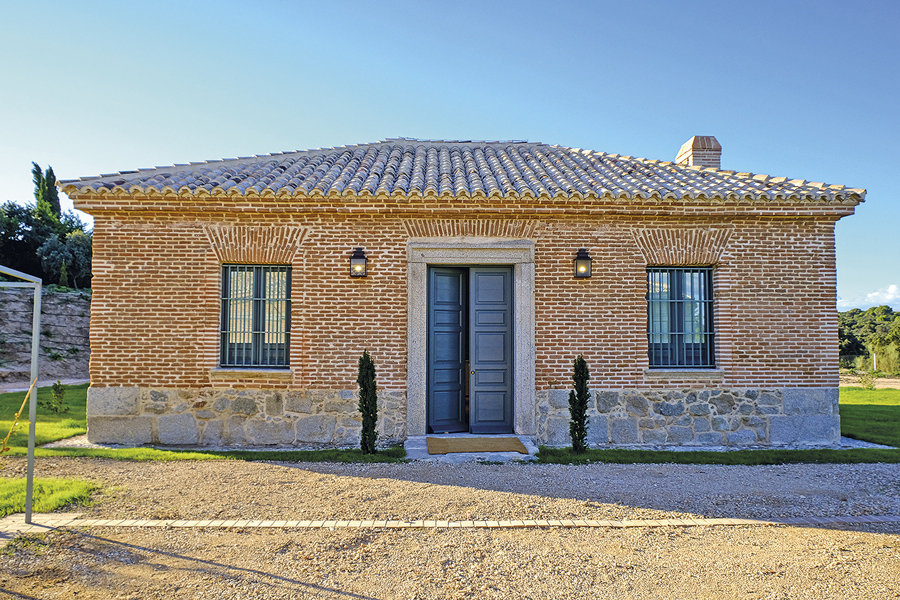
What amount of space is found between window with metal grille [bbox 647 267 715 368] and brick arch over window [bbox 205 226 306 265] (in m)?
5.31

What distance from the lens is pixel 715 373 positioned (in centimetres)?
726

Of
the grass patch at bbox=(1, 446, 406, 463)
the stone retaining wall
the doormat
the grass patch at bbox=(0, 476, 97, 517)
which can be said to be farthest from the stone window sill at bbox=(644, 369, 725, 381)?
the stone retaining wall

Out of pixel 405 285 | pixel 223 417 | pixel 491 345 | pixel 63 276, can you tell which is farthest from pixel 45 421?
pixel 63 276

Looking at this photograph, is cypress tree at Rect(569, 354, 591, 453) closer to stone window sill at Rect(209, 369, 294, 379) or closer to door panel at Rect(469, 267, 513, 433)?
door panel at Rect(469, 267, 513, 433)

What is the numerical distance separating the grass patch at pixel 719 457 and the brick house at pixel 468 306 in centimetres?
66

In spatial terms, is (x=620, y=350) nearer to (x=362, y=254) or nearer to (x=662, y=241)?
(x=662, y=241)

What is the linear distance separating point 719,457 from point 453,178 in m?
5.43

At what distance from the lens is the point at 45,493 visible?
4.70m

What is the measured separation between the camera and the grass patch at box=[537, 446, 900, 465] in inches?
244

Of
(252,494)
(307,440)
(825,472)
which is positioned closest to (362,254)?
(307,440)

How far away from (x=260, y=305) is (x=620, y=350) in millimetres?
5309

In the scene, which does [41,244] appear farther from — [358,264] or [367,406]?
[367,406]

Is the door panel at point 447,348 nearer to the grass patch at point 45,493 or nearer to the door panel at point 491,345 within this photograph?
the door panel at point 491,345

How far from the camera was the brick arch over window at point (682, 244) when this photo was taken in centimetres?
735
